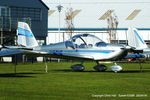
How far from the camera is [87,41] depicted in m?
25.9

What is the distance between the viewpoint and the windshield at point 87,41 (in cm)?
2586

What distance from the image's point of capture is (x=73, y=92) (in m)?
13.0

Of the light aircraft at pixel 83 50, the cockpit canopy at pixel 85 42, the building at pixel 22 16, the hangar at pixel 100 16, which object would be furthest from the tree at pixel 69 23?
the cockpit canopy at pixel 85 42

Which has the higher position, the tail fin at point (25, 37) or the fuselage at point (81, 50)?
the tail fin at point (25, 37)

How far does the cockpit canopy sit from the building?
2596cm

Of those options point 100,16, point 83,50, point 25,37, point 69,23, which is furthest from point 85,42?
point 100,16

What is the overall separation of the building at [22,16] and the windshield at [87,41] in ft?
85.6

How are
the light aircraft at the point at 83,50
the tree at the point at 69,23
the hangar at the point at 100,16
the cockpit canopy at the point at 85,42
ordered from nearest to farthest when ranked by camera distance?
the light aircraft at the point at 83,50, the cockpit canopy at the point at 85,42, the tree at the point at 69,23, the hangar at the point at 100,16

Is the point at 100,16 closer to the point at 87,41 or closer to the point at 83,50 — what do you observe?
the point at 83,50

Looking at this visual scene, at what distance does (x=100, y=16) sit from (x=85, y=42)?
61399mm

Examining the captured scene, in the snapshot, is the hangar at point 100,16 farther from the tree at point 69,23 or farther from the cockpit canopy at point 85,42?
the cockpit canopy at point 85,42

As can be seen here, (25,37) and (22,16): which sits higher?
(22,16)

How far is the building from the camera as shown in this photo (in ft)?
174

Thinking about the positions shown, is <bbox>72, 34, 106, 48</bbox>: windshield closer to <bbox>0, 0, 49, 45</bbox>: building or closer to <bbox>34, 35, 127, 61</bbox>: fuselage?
<bbox>34, 35, 127, 61</bbox>: fuselage
